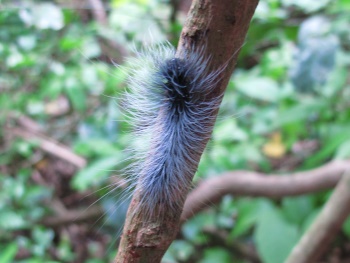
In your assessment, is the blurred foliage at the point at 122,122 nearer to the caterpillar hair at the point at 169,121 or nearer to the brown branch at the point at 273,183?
the brown branch at the point at 273,183

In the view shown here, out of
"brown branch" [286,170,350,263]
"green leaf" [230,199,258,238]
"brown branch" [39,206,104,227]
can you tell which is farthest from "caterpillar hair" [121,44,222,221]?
"brown branch" [39,206,104,227]

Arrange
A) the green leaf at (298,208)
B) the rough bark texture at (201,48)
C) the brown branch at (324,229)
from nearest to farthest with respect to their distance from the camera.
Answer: the rough bark texture at (201,48) → the brown branch at (324,229) → the green leaf at (298,208)

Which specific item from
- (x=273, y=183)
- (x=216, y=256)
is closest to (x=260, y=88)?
(x=273, y=183)

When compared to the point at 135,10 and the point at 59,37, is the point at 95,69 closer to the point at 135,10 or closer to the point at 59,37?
the point at 59,37

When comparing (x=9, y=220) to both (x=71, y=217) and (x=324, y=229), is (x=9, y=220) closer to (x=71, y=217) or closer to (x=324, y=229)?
(x=71, y=217)

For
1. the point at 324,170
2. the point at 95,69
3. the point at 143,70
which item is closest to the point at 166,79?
the point at 143,70

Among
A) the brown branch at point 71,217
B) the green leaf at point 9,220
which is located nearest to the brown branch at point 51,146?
the brown branch at point 71,217
